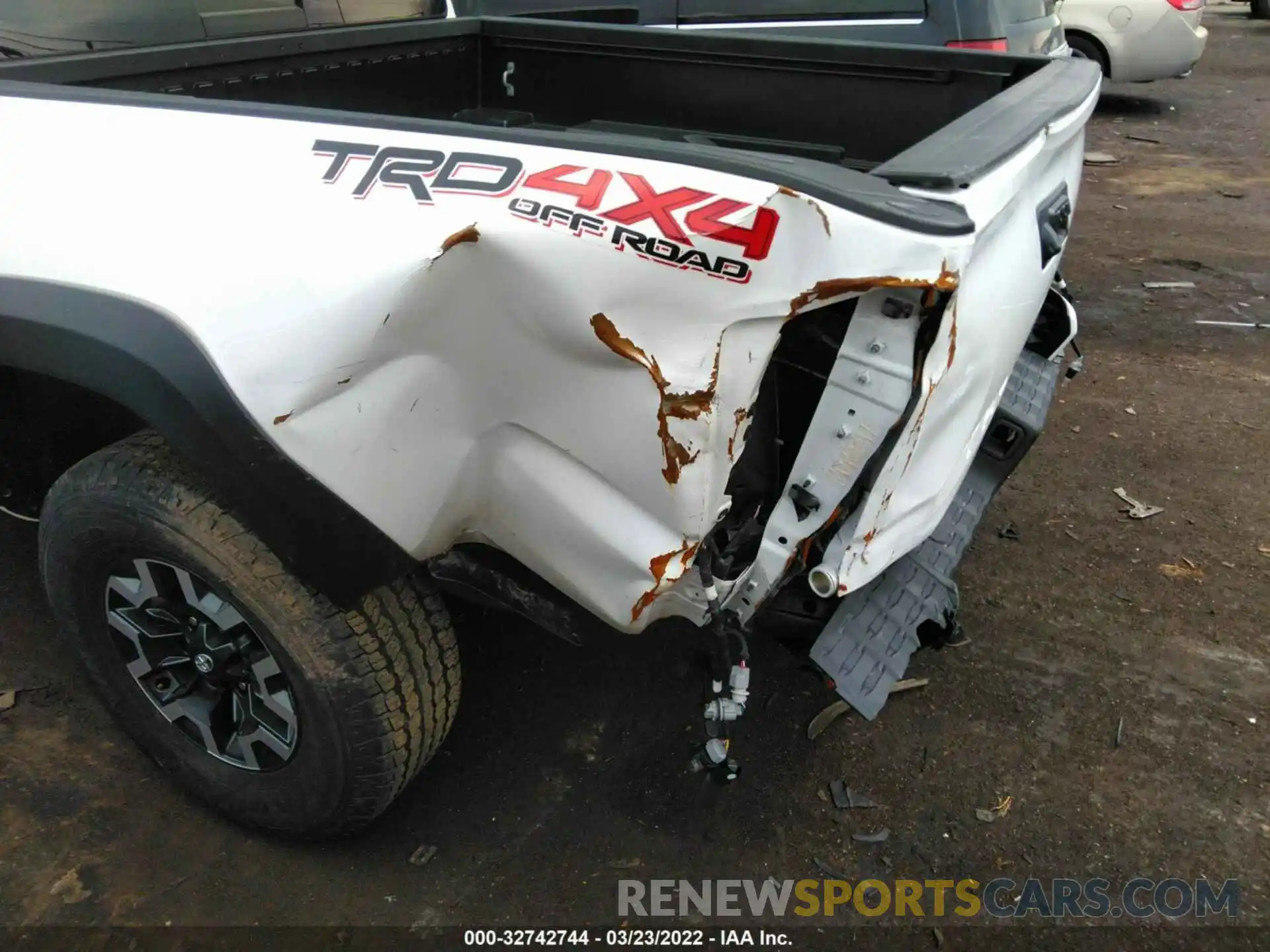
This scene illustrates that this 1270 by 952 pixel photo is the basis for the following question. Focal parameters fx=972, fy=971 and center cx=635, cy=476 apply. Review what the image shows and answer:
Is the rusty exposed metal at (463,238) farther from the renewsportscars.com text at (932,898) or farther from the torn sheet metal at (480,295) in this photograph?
the renewsportscars.com text at (932,898)

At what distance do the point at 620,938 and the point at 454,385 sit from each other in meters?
1.27

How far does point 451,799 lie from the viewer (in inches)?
96.0

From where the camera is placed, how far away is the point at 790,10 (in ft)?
15.9

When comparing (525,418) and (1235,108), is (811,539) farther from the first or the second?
(1235,108)

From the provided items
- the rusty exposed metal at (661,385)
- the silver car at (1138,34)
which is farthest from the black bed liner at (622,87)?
the silver car at (1138,34)

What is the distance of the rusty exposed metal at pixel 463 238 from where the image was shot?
1621 millimetres

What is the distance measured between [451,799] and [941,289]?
1.71 metres

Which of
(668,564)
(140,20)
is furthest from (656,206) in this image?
(140,20)

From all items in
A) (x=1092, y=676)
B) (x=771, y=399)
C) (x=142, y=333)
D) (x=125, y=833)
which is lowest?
(x=1092, y=676)

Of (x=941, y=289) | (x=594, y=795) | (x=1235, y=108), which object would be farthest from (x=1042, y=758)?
(x=1235, y=108)

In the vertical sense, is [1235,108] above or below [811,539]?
below

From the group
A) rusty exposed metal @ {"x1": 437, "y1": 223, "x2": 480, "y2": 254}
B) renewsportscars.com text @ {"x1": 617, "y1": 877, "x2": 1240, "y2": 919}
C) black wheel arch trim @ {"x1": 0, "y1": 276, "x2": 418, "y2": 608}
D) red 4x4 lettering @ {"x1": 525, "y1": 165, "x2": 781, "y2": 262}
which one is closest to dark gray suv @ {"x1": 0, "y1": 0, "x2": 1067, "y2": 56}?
black wheel arch trim @ {"x1": 0, "y1": 276, "x2": 418, "y2": 608}

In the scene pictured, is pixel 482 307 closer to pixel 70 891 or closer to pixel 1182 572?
pixel 70 891

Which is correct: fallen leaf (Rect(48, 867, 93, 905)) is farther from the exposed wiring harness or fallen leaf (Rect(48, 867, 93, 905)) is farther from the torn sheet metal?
the exposed wiring harness
